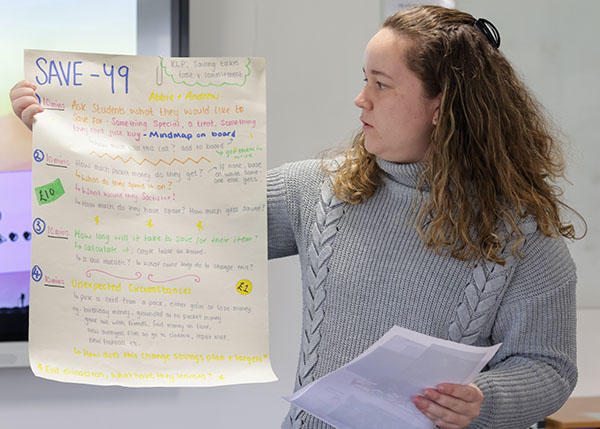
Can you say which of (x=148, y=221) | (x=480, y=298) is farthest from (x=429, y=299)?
(x=148, y=221)

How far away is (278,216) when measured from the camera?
1466mm

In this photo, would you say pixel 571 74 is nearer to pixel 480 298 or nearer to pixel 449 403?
pixel 480 298

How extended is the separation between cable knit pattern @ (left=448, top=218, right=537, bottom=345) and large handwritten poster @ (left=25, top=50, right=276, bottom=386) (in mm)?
349

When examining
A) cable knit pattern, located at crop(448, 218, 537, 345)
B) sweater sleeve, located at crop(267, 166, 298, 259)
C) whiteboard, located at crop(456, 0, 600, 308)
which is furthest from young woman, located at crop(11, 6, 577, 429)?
whiteboard, located at crop(456, 0, 600, 308)

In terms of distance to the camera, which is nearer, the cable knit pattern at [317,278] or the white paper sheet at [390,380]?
the white paper sheet at [390,380]

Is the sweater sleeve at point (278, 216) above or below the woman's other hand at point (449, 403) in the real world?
above

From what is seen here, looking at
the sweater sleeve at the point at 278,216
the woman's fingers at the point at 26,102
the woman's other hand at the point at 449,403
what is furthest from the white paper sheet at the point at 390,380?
the woman's fingers at the point at 26,102

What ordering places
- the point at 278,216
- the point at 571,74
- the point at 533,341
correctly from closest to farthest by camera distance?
the point at 533,341 → the point at 278,216 → the point at 571,74

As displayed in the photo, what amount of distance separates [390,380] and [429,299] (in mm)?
222

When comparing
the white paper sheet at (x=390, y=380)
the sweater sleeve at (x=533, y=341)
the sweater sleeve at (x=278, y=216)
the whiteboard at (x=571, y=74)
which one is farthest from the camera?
the whiteboard at (x=571, y=74)

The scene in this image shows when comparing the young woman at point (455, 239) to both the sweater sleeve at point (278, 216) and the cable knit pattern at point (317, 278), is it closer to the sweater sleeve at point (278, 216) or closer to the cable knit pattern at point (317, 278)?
the cable knit pattern at point (317, 278)

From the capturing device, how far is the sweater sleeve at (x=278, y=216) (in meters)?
1.46

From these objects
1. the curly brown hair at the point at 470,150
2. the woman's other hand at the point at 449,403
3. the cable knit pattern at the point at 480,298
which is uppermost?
the curly brown hair at the point at 470,150

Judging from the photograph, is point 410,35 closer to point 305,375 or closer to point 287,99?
point 305,375
